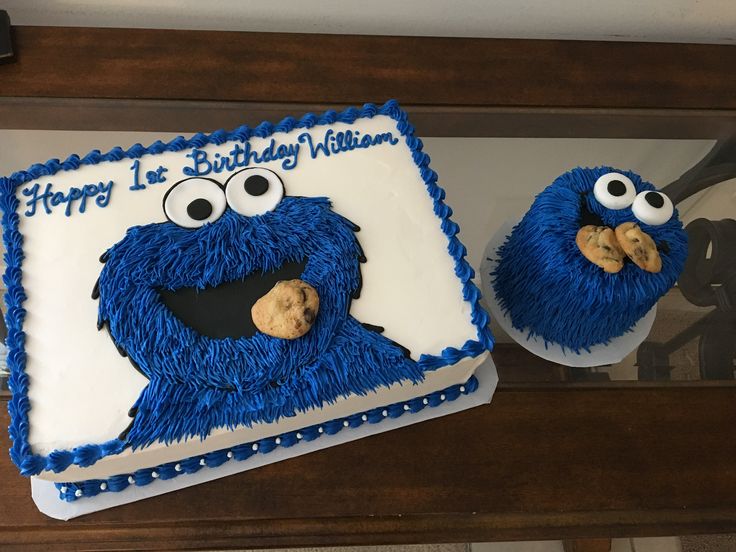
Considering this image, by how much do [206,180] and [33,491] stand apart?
39 centimetres

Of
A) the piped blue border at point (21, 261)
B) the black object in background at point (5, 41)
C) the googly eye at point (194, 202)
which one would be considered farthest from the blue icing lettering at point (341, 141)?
the black object in background at point (5, 41)

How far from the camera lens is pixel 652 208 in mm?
708

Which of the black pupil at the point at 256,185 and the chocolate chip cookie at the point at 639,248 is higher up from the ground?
the black pupil at the point at 256,185

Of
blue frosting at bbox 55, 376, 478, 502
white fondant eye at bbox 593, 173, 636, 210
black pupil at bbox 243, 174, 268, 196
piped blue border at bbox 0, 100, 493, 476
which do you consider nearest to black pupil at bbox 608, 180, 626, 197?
white fondant eye at bbox 593, 173, 636, 210

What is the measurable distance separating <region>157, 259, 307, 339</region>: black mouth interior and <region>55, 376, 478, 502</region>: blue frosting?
140 millimetres

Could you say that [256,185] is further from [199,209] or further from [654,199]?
[654,199]

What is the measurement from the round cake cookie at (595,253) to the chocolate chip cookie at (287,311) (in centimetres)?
26

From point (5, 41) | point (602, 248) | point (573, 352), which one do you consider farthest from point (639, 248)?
point (5, 41)

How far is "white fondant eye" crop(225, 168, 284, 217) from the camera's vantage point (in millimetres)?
740

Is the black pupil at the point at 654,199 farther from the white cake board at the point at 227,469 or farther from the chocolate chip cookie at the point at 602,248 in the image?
the white cake board at the point at 227,469

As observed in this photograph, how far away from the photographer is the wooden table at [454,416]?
73 centimetres

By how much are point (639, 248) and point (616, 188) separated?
0.08 m

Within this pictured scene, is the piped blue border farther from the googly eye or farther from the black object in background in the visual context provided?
the black object in background

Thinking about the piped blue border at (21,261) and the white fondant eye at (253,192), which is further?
the white fondant eye at (253,192)
